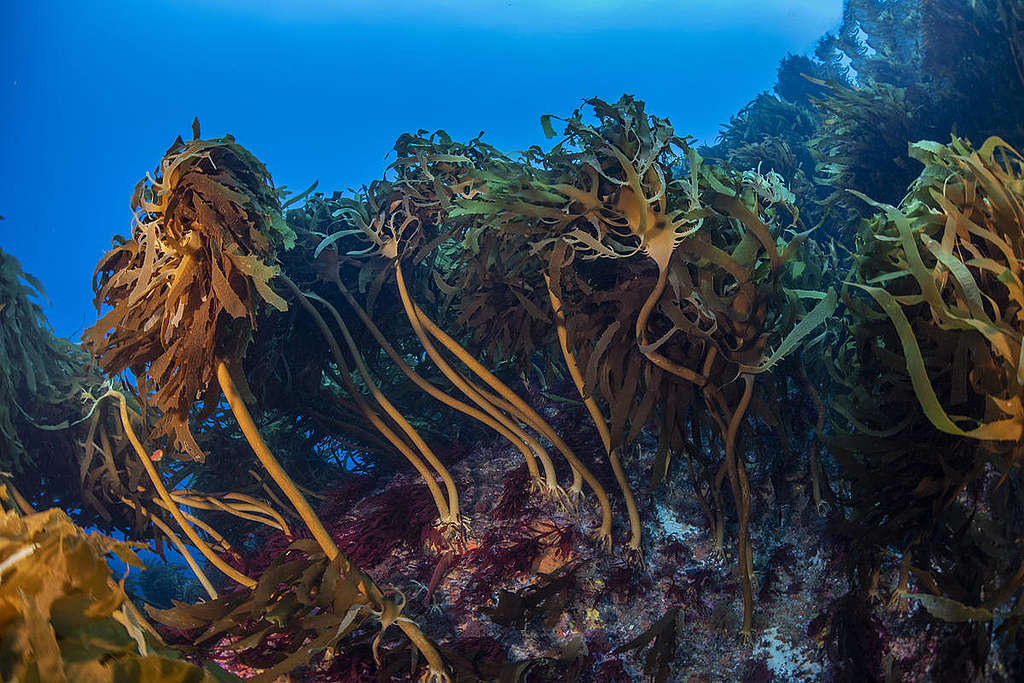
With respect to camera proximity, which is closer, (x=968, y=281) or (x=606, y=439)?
(x=968, y=281)

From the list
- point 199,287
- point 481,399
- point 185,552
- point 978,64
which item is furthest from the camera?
point 978,64

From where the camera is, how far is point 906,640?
1.55 meters

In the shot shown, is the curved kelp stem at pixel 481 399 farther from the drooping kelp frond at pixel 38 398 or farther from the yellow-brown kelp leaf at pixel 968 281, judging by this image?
the drooping kelp frond at pixel 38 398

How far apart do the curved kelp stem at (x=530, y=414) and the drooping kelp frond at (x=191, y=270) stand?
0.79 metres

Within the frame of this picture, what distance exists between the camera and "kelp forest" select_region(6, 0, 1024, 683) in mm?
1333

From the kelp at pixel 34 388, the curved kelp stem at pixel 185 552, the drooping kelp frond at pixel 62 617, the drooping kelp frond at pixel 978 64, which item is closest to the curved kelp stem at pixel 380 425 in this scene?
the curved kelp stem at pixel 185 552

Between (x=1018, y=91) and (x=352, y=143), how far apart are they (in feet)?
314

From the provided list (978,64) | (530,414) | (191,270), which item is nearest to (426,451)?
(530,414)

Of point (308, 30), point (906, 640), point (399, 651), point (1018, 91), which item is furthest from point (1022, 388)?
point (308, 30)

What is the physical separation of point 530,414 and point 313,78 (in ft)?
326

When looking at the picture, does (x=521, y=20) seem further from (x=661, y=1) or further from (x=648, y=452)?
(x=648, y=452)

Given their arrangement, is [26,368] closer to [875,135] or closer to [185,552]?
[185,552]

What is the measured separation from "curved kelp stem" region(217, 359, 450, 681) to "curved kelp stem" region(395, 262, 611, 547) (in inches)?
32.9

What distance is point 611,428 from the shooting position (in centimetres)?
192
